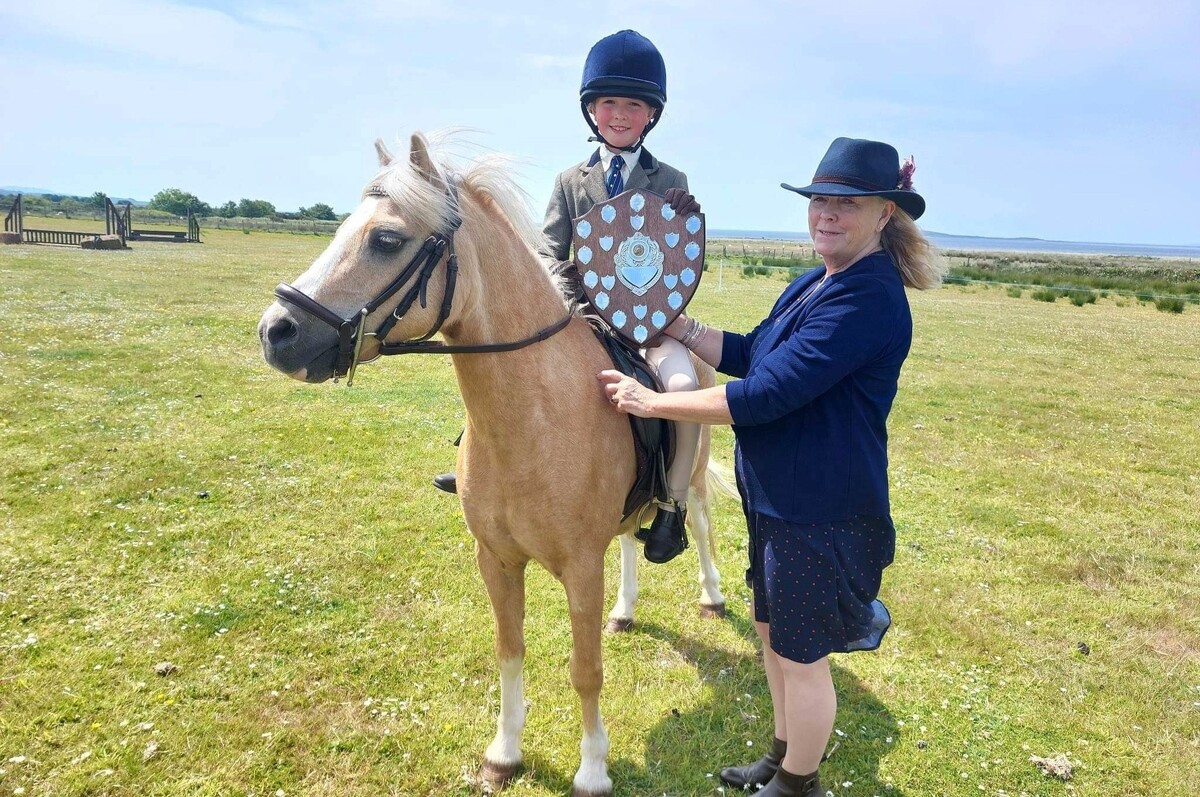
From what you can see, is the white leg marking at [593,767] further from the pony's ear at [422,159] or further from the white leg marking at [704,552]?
the pony's ear at [422,159]

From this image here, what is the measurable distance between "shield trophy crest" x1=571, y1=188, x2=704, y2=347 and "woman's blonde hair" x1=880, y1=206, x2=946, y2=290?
80 cm

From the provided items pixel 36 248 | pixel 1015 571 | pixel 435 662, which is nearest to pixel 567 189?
pixel 435 662

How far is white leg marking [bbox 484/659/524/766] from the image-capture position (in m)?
3.39

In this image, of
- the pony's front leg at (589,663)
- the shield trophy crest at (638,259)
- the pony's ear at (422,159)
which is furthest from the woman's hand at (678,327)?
the pony's ear at (422,159)

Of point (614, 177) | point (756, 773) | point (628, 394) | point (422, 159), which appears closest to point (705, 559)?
point (756, 773)

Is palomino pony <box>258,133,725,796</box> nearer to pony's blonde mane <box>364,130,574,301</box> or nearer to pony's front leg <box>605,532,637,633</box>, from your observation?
pony's blonde mane <box>364,130,574,301</box>

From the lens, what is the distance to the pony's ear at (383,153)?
2.54 meters

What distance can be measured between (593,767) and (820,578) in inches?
64.8

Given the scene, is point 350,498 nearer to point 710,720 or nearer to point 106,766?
point 106,766

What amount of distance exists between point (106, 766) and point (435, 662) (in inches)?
68.3

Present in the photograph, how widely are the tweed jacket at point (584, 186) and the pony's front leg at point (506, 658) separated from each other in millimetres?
1618

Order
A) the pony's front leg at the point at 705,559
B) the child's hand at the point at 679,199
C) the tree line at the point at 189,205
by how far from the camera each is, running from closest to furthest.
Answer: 1. the child's hand at the point at 679,199
2. the pony's front leg at the point at 705,559
3. the tree line at the point at 189,205

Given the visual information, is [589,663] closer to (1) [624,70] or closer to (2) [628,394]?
(2) [628,394]

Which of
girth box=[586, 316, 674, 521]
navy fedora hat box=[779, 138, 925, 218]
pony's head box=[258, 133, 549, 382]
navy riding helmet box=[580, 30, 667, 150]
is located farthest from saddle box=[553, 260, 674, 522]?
navy fedora hat box=[779, 138, 925, 218]
